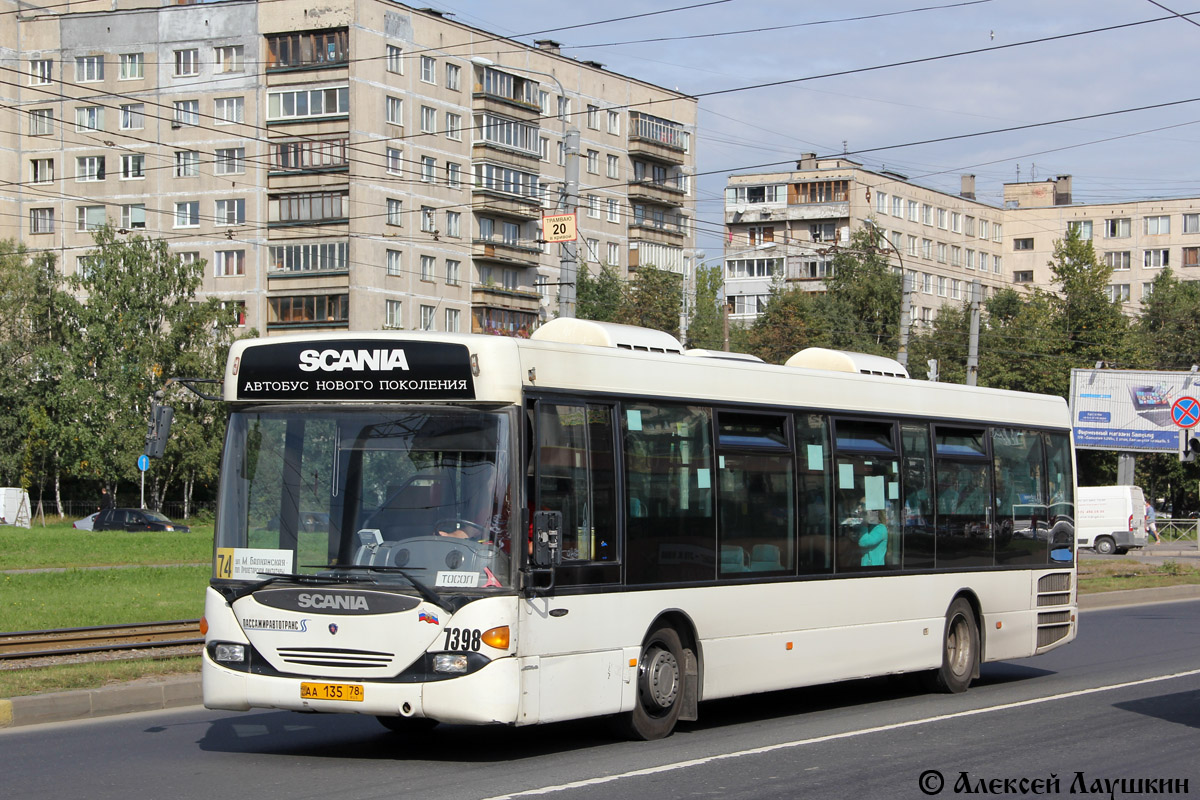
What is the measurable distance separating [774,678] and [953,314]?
76.3 meters

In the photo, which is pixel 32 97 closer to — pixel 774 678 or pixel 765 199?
pixel 765 199

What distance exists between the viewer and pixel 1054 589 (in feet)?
51.5

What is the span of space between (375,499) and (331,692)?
1225 millimetres

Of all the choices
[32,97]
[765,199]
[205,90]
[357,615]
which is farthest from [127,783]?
[765,199]

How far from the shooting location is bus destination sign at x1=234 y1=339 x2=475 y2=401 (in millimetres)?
9602

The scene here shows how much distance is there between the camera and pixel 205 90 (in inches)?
2773

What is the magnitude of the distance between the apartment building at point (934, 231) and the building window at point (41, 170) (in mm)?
40857

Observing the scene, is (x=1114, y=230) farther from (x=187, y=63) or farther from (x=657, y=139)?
(x=187, y=63)

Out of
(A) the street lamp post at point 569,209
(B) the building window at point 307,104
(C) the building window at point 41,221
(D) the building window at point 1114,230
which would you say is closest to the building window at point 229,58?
(B) the building window at point 307,104

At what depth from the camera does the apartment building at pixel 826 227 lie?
331 ft

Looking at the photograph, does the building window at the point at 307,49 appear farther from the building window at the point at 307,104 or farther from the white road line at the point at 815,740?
the white road line at the point at 815,740

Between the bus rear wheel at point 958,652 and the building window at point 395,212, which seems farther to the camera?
the building window at point 395,212

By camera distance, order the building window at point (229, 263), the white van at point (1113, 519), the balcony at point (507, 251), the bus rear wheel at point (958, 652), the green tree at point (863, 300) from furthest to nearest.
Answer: the green tree at point (863, 300), the balcony at point (507, 251), the building window at point (229, 263), the white van at point (1113, 519), the bus rear wheel at point (958, 652)

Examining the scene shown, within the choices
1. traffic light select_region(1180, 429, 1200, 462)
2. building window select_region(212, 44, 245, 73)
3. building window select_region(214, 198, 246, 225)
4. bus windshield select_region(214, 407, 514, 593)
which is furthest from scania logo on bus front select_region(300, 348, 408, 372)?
building window select_region(212, 44, 245, 73)
